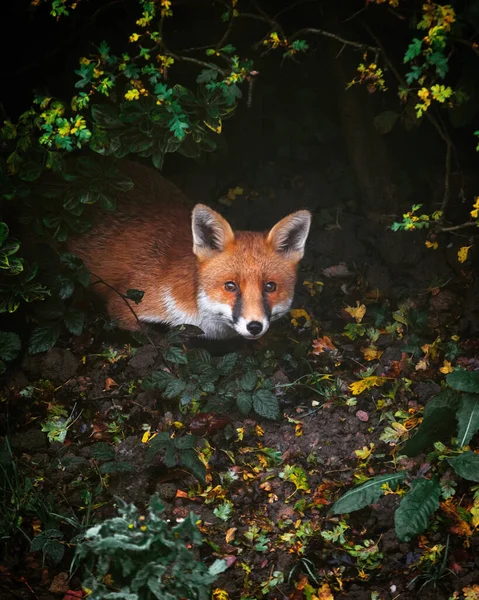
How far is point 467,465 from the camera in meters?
2.67

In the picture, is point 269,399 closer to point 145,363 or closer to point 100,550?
point 145,363

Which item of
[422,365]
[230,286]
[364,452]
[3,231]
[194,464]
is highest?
[3,231]

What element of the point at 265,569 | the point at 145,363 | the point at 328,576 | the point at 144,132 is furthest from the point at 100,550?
the point at 144,132

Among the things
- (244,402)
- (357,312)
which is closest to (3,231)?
(244,402)

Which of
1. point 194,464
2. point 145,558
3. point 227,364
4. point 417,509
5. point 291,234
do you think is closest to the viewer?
point 145,558

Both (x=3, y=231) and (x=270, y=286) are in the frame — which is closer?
(x=3, y=231)

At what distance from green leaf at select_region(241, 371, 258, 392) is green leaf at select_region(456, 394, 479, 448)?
110cm

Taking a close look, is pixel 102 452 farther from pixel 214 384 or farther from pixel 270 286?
pixel 270 286

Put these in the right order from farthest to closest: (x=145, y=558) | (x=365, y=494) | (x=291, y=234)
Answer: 1. (x=291, y=234)
2. (x=365, y=494)
3. (x=145, y=558)

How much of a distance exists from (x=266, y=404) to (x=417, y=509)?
3.19 feet

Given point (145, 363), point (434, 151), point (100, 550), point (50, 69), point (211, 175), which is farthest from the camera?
point (211, 175)

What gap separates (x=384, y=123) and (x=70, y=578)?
10.3ft

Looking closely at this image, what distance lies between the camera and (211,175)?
16.6ft

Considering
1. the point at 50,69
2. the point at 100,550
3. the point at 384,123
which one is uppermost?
the point at 50,69
